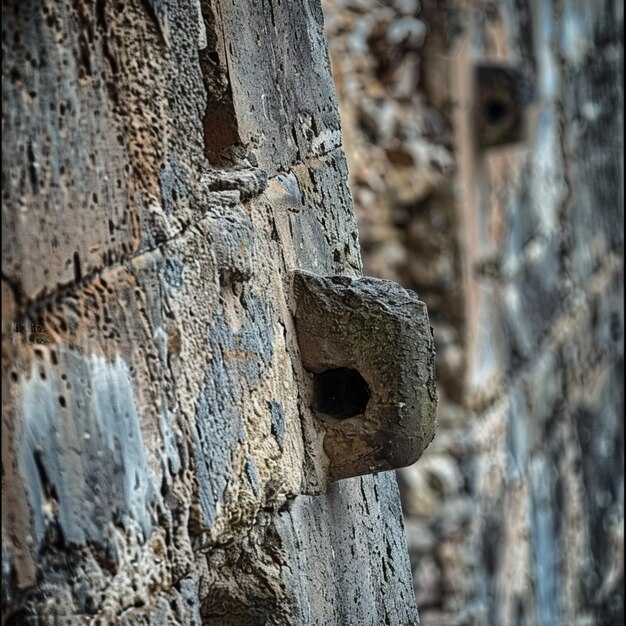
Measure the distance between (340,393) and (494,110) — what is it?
3.67 meters

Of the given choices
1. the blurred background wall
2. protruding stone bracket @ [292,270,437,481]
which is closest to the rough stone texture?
protruding stone bracket @ [292,270,437,481]

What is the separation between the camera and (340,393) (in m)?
1.78

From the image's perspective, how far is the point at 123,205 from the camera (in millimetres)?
1387

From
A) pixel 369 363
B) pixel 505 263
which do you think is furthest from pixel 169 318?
pixel 505 263

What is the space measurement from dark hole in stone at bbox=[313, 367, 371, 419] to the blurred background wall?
9.35ft

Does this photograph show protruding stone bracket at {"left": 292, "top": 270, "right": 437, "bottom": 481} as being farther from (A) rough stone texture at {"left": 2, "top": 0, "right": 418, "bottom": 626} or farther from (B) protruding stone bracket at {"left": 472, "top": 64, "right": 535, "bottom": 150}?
(B) protruding stone bracket at {"left": 472, "top": 64, "right": 535, "bottom": 150}

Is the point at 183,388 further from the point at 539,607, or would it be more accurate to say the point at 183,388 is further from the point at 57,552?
the point at 539,607

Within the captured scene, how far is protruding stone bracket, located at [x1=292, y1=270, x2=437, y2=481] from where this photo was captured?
1665 mm

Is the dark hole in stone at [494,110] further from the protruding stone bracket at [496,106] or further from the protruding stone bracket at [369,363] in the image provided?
the protruding stone bracket at [369,363]

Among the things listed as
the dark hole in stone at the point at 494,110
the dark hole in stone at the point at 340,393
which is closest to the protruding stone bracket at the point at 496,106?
the dark hole in stone at the point at 494,110

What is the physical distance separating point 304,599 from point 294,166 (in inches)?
25.7

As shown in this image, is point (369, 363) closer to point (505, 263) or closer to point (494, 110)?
point (494, 110)

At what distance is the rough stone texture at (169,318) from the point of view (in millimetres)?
1221

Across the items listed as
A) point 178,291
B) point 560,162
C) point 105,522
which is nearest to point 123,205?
point 178,291
